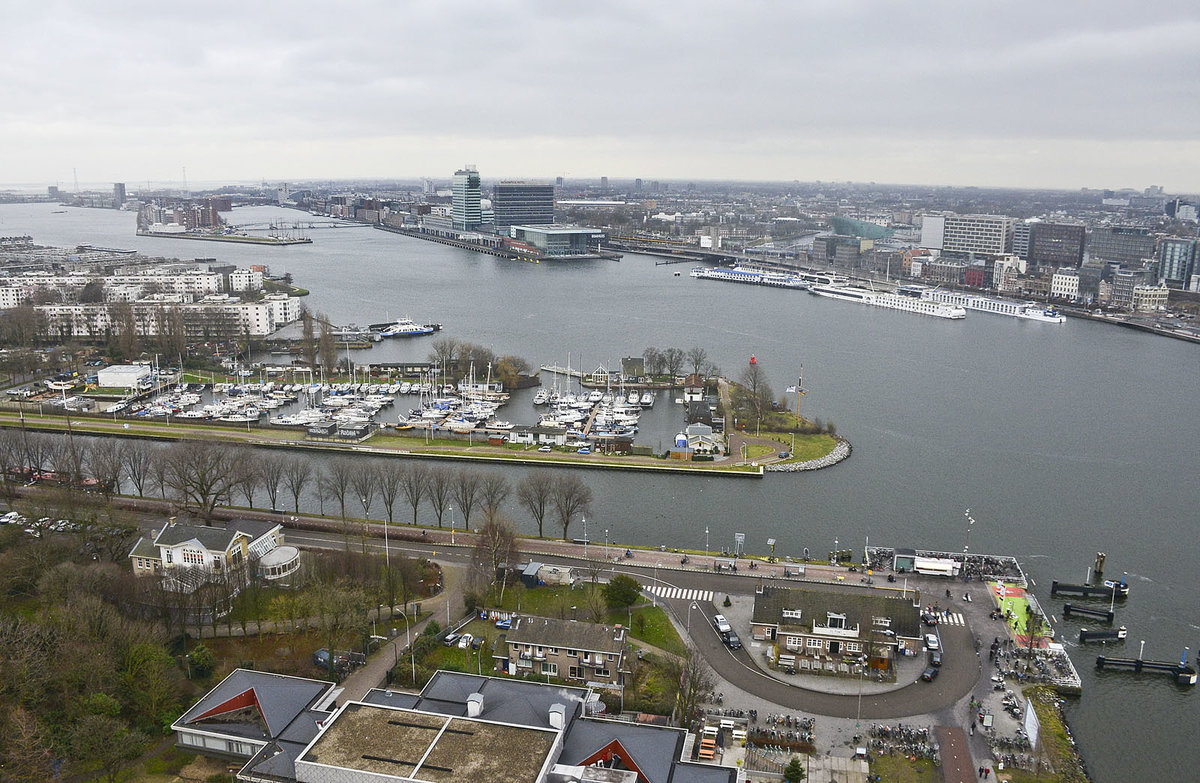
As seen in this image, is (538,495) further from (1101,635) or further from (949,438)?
(949,438)

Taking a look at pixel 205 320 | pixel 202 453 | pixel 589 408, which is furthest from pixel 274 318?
pixel 202 453

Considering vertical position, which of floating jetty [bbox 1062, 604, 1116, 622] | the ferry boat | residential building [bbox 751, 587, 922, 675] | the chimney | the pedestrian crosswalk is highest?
the ferry boat

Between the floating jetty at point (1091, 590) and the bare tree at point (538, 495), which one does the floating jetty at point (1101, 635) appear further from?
the bare tree at point (538, 495)

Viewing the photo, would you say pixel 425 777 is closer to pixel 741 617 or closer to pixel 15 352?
pixel 741 617

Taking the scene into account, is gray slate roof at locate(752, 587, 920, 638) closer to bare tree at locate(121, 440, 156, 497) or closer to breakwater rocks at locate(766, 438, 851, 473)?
breakwater rocks at locate(766, 438, 851, 473)

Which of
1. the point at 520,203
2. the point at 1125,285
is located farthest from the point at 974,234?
the point at 520,203

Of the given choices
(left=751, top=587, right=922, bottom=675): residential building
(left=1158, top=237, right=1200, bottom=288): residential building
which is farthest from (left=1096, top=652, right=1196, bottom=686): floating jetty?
(left=1158, top=237, right=1200, bottom=288): residential building

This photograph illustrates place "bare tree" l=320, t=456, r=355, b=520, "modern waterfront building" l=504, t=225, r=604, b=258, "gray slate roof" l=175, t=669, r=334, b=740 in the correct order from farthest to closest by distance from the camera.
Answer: "modern waterfront building" l=504, t=225, r=604, b=258, "bare tree" l=320, t=456, r=355, b=520, "gray slate roof" l=175, t=669, r=334, b=740
